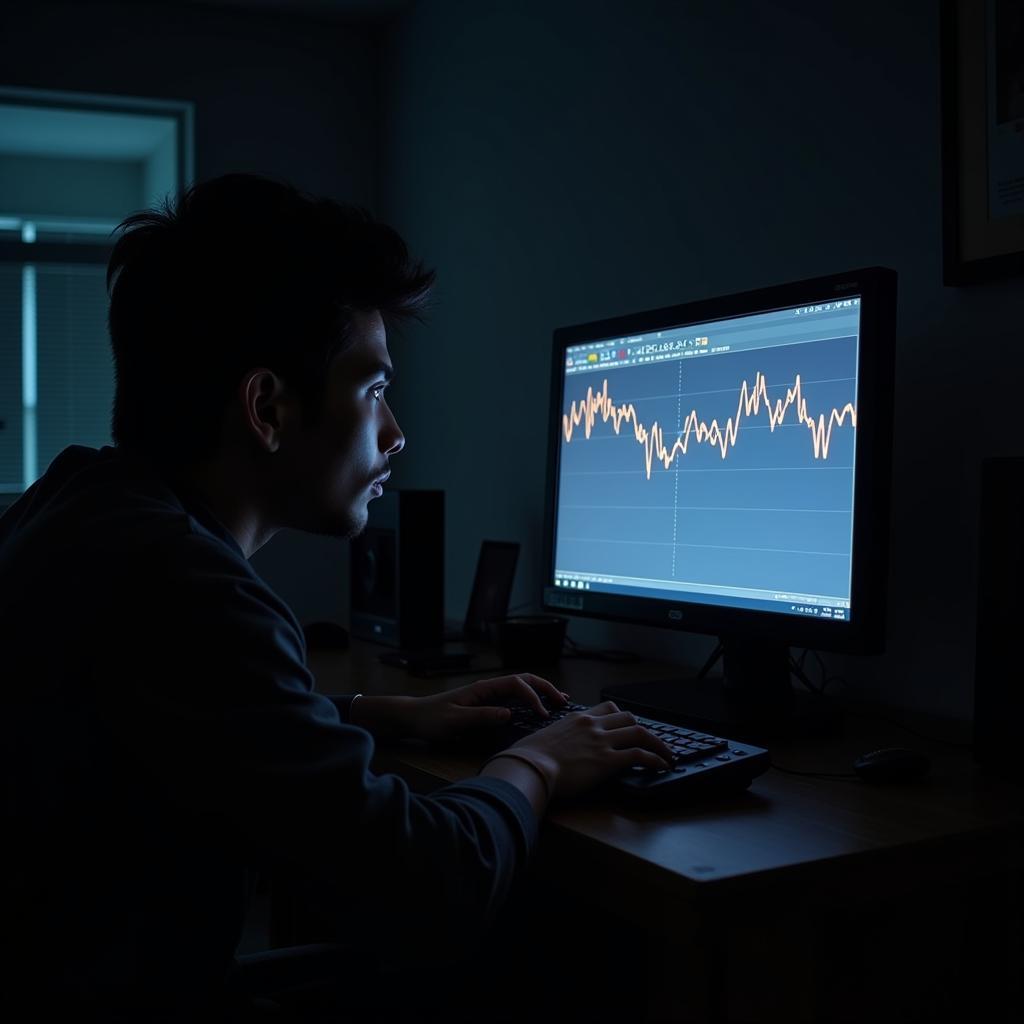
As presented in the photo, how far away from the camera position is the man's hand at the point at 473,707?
116cm

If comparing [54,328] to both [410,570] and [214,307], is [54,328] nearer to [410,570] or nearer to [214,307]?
[410,570]

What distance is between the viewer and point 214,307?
3.21ft

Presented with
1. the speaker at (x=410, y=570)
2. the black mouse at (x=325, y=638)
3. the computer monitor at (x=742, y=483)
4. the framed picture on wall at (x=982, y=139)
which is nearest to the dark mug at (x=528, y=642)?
the computer monitor at (x=742, y=483)

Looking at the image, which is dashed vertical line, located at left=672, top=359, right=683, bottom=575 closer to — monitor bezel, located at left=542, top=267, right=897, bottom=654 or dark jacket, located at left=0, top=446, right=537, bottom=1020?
monitor bezel, located at left=542, top=267, right=897, bottom=654

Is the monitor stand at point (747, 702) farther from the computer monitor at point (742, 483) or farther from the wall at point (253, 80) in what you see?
the wall at point (253, 80)

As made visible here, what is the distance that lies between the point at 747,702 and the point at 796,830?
0.43 meters

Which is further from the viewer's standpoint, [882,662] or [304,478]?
[882,662]

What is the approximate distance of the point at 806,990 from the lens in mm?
773

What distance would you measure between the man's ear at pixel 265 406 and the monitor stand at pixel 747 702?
56 centimetres

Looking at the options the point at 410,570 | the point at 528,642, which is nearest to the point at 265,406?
the point at 528,642

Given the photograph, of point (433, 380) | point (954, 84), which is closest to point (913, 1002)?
point (954, 84)

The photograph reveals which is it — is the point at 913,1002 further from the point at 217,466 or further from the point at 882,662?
the point at 217,466

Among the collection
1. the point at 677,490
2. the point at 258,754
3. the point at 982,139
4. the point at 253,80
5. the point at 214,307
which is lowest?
the point at 258,754

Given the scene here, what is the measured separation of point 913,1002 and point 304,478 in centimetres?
70
